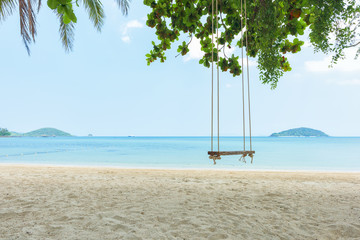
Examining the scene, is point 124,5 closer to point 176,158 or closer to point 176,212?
point 176,212

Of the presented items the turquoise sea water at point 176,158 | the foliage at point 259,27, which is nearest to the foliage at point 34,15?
the foliage at point 259,27

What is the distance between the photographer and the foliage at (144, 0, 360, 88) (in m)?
1.90

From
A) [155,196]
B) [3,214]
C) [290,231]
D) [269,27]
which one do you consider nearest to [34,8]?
[3,214]

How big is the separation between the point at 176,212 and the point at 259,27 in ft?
6.82

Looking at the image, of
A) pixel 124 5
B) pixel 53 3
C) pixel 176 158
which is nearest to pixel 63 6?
pixel 53 3

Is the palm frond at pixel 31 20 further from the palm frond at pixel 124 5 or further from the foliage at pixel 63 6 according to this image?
the foliage at pixel 63 6

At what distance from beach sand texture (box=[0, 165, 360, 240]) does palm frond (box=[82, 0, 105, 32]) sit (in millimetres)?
3440

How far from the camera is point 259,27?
2143mm

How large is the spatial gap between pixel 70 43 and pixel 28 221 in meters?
4.05

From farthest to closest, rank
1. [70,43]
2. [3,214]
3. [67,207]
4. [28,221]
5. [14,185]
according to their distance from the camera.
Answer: [70,43] < [14,185] < [67,207] < [3,214] < [28,221]

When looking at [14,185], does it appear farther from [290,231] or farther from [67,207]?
[290,231]

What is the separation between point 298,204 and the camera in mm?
2799

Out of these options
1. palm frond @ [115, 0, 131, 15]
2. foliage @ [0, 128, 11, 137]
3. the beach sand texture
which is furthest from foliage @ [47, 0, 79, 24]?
foliage @ [0, 128, 11, 137]

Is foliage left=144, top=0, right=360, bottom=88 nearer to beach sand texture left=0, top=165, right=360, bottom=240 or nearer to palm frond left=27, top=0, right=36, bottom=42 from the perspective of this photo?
beach sand texture left=0, top=165, right=360, bottom=240
